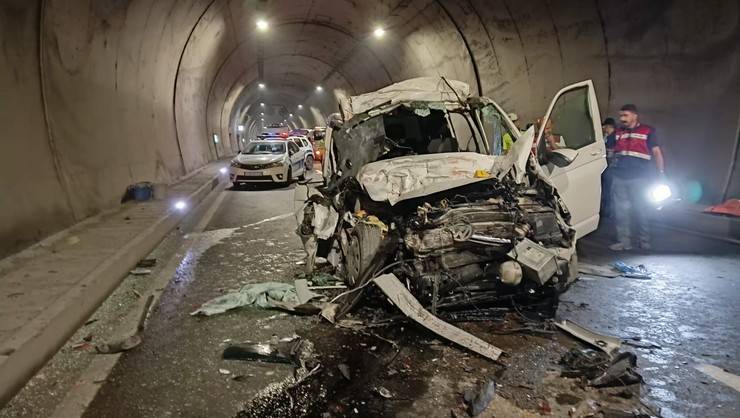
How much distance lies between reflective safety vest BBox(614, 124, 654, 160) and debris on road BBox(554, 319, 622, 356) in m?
3.86

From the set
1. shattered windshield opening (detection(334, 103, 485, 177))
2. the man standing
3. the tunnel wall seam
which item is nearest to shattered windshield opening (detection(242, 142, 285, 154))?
the tunnel wall seam

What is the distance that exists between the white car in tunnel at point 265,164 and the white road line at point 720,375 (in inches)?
497

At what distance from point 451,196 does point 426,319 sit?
4.05 ft

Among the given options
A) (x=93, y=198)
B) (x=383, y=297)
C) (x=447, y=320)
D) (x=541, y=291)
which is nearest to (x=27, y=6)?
(x=93, y=198)

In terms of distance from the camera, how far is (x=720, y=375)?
11.0 feet

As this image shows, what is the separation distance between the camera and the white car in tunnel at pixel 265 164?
1457cm

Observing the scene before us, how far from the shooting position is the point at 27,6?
644 centimetres

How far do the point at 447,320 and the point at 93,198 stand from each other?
7.37m

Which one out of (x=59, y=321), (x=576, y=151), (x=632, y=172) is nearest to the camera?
(x=59, y=321)

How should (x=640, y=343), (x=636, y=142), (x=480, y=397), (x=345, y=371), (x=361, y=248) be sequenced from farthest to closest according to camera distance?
(x=636, y=142) < (x=361, y=248) < (x=640, y=343) < (x=345, y=371) < (x=480, y=397)

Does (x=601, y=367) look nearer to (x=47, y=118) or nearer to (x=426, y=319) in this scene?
(x=426, y=319)

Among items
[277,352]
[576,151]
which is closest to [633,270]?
[576,151]

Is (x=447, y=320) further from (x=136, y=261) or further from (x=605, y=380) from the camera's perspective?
(x=136, y=261)

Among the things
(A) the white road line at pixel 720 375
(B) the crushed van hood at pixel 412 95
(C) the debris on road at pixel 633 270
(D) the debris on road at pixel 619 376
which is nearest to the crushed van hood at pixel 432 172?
(B) the crushed van hood at pixel 412 95
